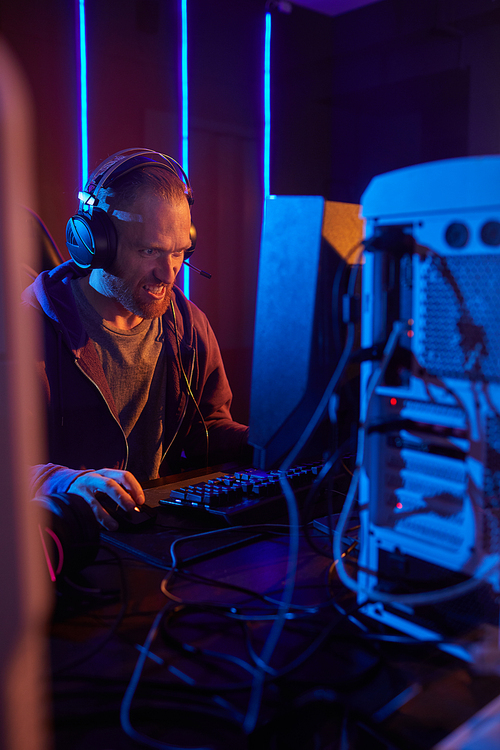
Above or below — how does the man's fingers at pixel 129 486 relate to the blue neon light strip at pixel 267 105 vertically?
below

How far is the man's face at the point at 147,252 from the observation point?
1.47 meters

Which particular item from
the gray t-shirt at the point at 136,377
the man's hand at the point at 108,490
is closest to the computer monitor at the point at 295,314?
the man's hand at the point at 108,490

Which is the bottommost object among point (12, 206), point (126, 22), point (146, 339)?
point (146, 339)

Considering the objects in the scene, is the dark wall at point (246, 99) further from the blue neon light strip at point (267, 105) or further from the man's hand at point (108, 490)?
the man's hand at point (108, 490)

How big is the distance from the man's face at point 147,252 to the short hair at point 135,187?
0.05 ft

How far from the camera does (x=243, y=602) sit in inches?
25.2

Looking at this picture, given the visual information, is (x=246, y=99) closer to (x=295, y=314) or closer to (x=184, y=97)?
(x=184, y=97)

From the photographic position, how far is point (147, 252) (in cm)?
152

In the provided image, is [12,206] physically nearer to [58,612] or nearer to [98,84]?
[58,612]

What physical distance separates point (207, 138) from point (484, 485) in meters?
2.24

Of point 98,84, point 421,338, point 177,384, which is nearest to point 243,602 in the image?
point 421,338

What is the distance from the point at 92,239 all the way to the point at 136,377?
1.47 feet

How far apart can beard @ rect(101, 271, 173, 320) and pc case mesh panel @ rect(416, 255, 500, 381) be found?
1091 mm

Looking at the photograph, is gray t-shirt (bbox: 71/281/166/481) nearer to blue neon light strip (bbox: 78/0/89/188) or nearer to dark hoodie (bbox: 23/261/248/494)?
dark hoodie (bbox: 23/261/248/494)
